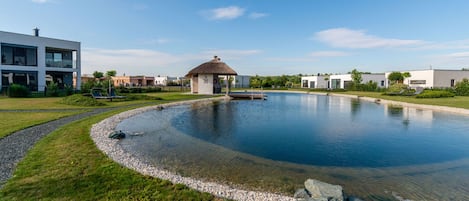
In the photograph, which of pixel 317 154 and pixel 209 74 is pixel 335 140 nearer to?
pixel 317 154

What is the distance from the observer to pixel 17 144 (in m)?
5.15

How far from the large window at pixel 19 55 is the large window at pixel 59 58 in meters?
1.22

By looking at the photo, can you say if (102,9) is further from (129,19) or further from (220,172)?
(220,172)

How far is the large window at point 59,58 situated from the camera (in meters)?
21.3

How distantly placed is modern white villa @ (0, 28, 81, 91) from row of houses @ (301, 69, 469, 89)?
39.5 m

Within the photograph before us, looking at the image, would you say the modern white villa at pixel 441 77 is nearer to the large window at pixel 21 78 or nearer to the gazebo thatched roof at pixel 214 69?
the gazebo thatched roof at pixel 214 69

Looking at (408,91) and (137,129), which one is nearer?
(137,129)

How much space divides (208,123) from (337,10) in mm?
14419

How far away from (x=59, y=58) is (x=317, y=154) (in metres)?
26.3

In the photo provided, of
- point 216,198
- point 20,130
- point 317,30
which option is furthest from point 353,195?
point 317,30

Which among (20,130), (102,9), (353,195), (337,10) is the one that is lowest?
(353,195)

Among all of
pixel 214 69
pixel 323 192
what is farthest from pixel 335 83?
pixel 323 192

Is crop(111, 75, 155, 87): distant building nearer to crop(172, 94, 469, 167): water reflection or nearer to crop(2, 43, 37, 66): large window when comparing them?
Answer: crop(2, 43, 37, 66): large window

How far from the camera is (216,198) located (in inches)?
123
